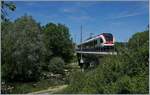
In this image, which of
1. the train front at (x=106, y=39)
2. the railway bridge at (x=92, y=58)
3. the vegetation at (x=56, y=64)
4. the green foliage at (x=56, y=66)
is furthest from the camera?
the green foliage at (x=56, y=66)

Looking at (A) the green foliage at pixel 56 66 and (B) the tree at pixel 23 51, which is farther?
(A) the green foliage at pixel 56 66

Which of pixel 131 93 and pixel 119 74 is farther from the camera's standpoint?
pixel 119 74

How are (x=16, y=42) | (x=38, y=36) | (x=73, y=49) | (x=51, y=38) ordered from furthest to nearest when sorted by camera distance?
(x=73, y=49), (x=51, y=38), (x=38, y=36), (x=16, y=42)

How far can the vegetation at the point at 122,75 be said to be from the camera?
21.3 ft

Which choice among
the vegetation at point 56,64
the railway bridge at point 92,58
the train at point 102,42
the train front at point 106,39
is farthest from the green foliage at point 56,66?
the train front at point 106,39

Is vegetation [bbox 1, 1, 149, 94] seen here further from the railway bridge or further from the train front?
the train front

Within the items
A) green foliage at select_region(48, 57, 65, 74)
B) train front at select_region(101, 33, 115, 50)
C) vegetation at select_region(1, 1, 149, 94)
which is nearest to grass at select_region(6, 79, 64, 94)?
vegetation at select_region(1, 1, 149, 94)

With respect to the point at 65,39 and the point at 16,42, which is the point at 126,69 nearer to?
the point at 16,42

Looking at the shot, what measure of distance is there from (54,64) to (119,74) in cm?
3363

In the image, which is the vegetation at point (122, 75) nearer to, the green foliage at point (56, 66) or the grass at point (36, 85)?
the grass at point (36, 85)

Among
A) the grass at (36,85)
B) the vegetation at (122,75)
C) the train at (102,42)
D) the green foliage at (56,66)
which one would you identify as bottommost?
the grass at (36,85)

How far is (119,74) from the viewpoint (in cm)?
720

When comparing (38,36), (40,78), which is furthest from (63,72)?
(38,36)

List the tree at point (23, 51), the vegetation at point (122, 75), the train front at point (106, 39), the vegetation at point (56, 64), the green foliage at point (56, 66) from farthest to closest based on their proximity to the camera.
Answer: the green foliage at point (56, 66) → the train front at point (106, 39) → the tree at point (23, 51) → the vegetation at point (56, 64) → the vegetation at point (122, 75)
